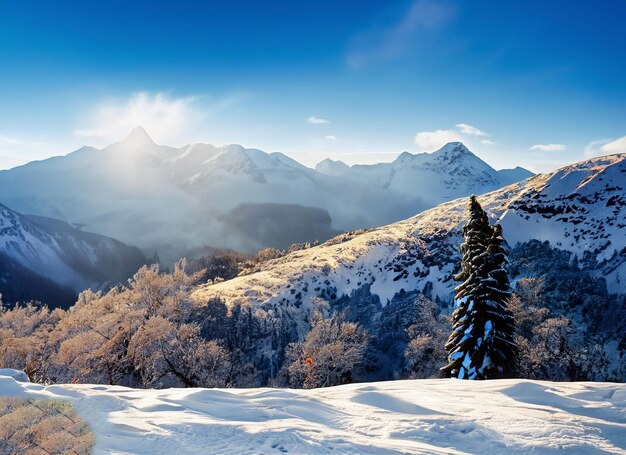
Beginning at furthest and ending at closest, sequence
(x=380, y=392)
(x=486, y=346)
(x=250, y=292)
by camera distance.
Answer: (x=250, y=292) < (x=486, y=346) < (x=380, y=392)

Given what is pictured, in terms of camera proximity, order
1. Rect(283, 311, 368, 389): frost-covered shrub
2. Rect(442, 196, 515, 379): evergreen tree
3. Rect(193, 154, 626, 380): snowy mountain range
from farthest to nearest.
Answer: Rect(193, 154, 626, 380): snowy mountain range → Rect(283, 311, 368, 389): frost-covered shrub → Rect(442, 196, 515, 379): evergreen tree

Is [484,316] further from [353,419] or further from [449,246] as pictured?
[449,246]

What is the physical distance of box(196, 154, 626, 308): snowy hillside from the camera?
149 feet

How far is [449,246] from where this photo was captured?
52500 mm

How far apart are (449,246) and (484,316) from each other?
32409 mm

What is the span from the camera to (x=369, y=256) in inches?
2216

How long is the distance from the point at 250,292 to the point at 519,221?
121 ft

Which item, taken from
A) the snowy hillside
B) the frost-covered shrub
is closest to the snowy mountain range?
the snowy hillside

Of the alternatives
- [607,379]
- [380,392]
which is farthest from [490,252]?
[607,379]

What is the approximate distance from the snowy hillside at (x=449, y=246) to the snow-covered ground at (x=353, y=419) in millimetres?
35290

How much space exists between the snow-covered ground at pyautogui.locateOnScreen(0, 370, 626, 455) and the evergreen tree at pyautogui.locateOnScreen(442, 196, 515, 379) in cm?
1122

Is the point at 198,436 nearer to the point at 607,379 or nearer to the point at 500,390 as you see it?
the point at 500,390

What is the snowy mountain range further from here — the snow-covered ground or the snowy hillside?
the snow-covered ground

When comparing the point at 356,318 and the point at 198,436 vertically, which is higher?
the point at 198,436
